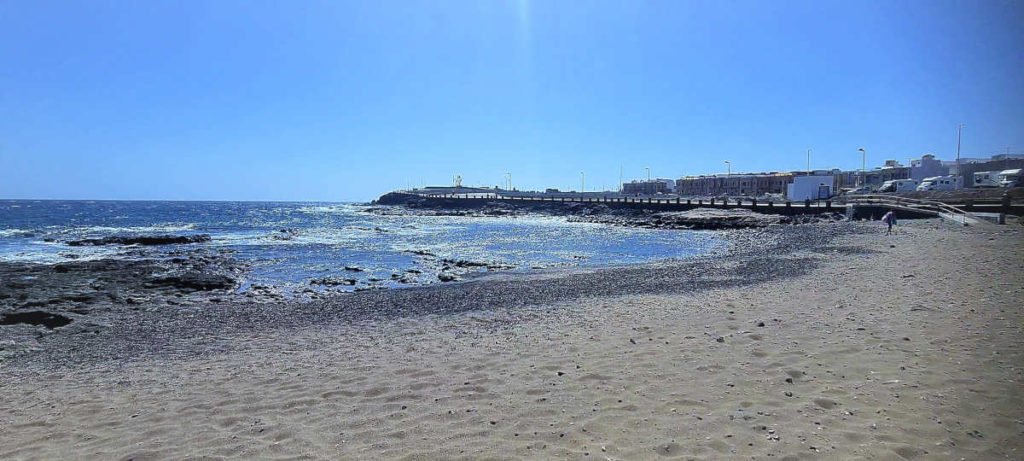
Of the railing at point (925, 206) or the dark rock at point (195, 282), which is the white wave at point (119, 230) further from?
the railing at point (925, 206)

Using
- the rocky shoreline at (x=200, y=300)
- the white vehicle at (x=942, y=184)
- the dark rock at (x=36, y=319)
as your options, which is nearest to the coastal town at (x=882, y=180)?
the white vehicle at (x=942, y=184)

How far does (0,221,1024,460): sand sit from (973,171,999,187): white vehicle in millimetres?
69421

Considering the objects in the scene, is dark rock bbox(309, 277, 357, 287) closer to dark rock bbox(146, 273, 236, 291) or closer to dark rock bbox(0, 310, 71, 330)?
dark rock bbox(146, 273, 236, 291)

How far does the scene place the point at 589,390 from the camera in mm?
5820

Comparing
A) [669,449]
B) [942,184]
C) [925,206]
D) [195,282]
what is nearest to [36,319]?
[195,282]

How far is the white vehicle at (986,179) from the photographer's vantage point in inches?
2395

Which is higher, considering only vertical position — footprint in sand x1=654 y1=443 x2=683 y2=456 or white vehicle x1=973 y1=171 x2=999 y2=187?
white vehicle x1=973 y1=171 x2=999 y2=187

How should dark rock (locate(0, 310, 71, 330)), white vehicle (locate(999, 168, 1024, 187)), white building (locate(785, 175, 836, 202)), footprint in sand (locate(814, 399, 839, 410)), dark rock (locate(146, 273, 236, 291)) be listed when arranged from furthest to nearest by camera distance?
white building (locate(785, 175, 836, 202)), white vehicle (locate(999, 168, 1024, 187)), dark rock (locate(146, 273, 236, 291)), dark rock (locate(0, 310, 71, 330)), footprint in sand (locate(814, 399, 839, 410))

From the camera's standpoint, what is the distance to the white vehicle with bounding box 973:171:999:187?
60.8m

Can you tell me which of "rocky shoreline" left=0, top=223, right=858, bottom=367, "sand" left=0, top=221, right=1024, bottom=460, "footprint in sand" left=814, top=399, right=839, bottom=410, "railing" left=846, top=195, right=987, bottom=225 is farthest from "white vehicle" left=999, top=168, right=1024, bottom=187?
"footprint in sand" left=814, top=399, right=839, bottom=410

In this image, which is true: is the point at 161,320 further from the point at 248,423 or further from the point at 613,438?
the point at 613,438

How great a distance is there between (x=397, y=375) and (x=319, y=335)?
12.5 feet

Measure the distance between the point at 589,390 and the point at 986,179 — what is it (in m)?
82.4

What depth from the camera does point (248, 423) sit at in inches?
215
